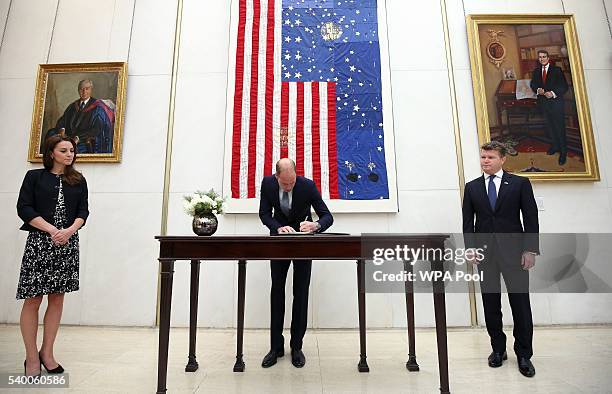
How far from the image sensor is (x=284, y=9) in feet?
15.9

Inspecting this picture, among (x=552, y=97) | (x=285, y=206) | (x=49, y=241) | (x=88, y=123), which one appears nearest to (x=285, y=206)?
(x=285, y=206)

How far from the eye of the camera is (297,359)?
2.84m

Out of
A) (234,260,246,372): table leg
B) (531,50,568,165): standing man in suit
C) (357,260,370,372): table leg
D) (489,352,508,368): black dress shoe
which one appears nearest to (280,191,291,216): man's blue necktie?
(234,260,246,372): table leg

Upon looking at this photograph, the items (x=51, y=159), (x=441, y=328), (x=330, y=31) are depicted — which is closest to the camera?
(x=441, y=328)

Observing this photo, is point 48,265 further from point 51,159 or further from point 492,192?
point 492,192

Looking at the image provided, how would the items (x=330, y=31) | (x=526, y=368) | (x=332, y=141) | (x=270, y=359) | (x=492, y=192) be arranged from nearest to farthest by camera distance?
1. (x=526, y=368)
2. (x=270, y=359)
3. (x=492, y=192)
4. (x=332, y=141)
5. (x=330, y=31)

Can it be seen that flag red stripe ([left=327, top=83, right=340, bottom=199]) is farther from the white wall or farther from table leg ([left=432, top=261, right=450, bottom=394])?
table leg ([left=432, top=261, right=450, bottom=394])

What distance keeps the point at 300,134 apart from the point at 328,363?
105 inches

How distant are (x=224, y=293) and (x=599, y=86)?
541cm

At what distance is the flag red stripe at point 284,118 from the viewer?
4.48 metres

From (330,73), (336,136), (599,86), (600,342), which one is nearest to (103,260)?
(336,136)

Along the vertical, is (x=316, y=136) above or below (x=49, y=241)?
above

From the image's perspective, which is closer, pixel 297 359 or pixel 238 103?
pixel 297 359

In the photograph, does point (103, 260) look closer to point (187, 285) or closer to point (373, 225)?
point (187, 285)
